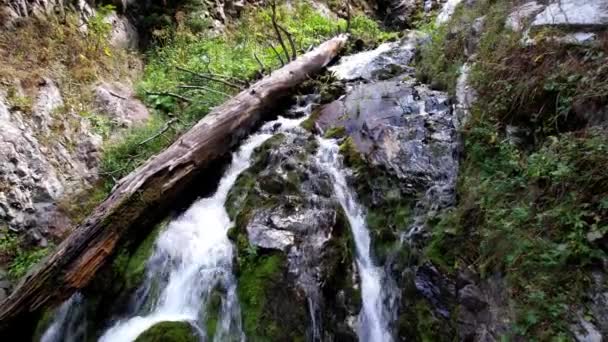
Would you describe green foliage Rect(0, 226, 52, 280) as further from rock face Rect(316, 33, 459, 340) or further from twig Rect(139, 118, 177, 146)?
rock face Rect(316, 33, 459, 340)

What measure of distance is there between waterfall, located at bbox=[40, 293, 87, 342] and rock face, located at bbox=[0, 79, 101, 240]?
3.91 feet

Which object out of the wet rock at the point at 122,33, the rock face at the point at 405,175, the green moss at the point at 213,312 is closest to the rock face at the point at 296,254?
the green moss at the point at 213,312

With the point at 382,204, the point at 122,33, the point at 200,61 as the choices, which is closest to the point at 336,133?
the point at 382,204

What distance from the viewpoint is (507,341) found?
2.95 meters

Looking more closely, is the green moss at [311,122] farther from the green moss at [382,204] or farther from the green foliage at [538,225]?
the green foliage at [538,225]

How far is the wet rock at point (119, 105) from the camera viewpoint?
21.0 ft

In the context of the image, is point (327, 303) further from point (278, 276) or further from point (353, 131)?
point (353, 131)

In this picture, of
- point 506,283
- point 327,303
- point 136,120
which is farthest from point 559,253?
point 136,120

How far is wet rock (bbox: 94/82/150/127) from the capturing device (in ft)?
21.0

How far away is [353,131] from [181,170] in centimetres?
244

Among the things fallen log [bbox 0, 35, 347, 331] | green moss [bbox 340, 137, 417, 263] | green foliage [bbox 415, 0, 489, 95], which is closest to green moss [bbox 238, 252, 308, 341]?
green moss [bbox 340, 137, 417, 263]

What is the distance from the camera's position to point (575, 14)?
4102mm

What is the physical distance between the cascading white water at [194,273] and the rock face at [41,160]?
1568mm

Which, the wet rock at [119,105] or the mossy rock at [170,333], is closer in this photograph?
the mossy rock at [170,333]
